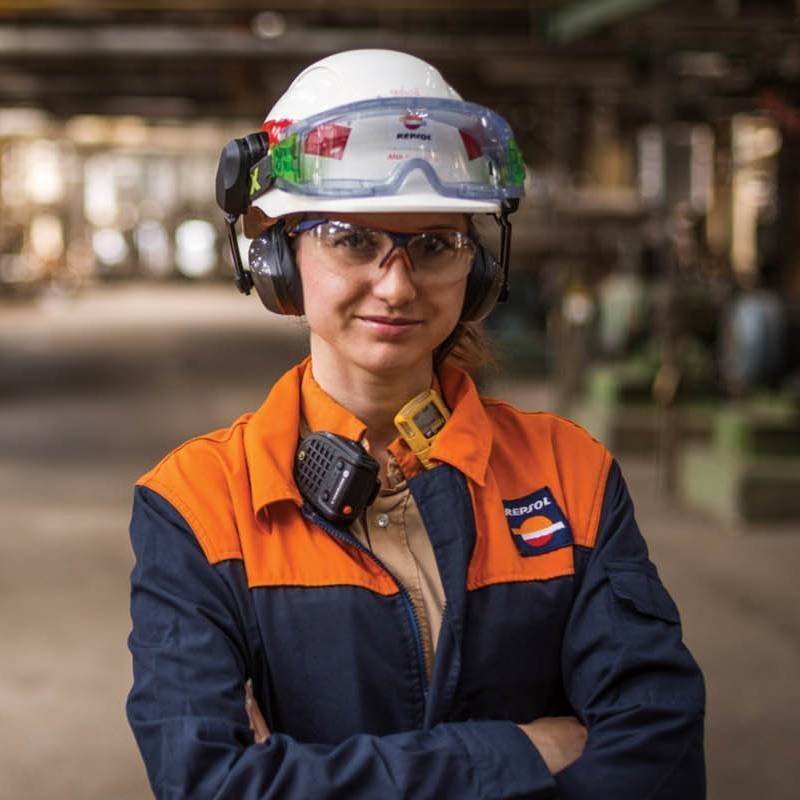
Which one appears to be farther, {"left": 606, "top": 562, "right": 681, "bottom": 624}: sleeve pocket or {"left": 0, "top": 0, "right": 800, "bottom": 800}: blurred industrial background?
{"left": 0, "top": 0, "right": 800, "bottom": 800}: blurred industrial background

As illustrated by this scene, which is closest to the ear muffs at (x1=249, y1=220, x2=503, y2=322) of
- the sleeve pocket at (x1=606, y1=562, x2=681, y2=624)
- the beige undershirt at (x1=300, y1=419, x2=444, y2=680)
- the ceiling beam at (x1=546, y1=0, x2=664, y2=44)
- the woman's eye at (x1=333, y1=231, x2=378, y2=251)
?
the woman's eye at (x1=333, y1=231, x2=378, y2=251)

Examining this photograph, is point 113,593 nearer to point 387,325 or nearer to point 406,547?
point 406,547

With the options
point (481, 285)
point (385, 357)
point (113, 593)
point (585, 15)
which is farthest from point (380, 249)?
point (585, 15)

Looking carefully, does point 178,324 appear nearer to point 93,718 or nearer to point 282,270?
point 93,718

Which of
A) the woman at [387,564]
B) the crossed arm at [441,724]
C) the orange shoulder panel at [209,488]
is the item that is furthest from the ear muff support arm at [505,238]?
the orange shoulder panel at [209,488]

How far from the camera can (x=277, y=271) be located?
1835 millimetres

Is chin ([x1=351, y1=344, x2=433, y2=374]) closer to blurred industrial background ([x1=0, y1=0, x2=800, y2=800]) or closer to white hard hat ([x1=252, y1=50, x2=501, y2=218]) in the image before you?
white hard hat ([x1=252, y1=50, x2=501, y2=218])

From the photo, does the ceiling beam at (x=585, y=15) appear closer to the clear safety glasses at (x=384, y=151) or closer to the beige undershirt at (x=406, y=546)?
the clear safety glasses at (x=384, y=151)

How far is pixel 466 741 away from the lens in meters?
1.71

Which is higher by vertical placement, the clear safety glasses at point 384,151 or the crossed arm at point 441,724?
the clear safety glasses at point 384,151

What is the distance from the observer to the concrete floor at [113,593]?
454cm

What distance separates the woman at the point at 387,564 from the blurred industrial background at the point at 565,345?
1.20 ft

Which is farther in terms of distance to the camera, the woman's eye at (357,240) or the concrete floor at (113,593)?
the concrete floor at (113,593)

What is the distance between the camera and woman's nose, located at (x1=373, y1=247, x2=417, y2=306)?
172 cm
